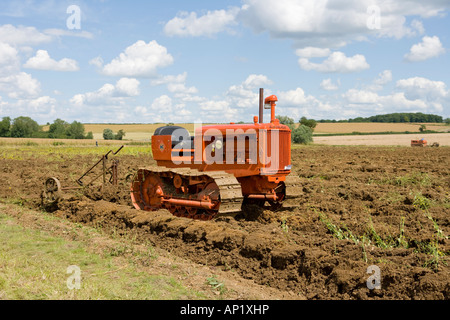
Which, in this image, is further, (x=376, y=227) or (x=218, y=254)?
(x=376, y=227)

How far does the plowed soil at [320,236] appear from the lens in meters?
5.33

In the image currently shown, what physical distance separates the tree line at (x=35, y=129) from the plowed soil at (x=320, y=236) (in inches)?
2599

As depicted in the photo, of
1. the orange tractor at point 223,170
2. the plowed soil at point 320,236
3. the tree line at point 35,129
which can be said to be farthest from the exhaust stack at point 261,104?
the tree line at point 35,129

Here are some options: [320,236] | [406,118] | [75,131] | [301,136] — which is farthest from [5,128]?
[406,118]

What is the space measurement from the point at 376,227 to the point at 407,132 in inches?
3167

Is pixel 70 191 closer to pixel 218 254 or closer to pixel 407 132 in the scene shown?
pixel 218 254

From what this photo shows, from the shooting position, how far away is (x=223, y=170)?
964 centimetres

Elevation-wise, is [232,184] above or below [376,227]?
above

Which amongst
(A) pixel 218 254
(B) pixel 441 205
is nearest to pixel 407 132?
(B) pixel 441 205

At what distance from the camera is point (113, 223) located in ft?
30.1

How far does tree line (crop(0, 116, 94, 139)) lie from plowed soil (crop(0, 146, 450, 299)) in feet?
217

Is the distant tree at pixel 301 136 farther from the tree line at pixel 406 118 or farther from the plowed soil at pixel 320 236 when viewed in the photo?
the tree line at pixel 406 118
